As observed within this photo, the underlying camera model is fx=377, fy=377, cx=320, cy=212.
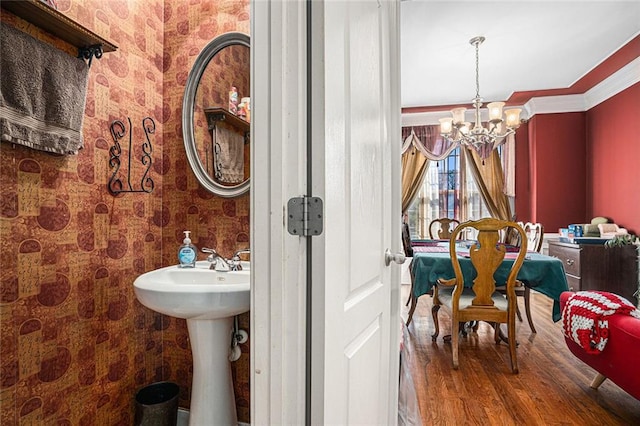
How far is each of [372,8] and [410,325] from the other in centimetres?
283

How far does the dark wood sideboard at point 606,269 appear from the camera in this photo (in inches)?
151

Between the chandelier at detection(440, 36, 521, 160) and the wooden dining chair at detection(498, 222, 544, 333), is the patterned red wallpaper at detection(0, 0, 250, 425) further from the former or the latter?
the chandelier at detection(440, 36, 521, 160)

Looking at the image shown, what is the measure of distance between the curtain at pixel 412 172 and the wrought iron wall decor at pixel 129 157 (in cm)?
459

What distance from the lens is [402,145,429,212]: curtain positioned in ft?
19.2

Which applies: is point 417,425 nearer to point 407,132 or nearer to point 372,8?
point 372,8

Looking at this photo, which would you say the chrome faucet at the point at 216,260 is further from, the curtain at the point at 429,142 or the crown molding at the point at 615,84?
the curtain at the point at 429,142

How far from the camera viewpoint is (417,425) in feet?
6.05

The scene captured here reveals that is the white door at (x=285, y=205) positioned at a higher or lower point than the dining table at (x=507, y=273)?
higher

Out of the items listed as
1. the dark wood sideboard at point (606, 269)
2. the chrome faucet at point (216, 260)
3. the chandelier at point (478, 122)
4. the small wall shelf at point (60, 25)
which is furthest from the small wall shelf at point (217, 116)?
the dark wood sideboard at point (606, 269)

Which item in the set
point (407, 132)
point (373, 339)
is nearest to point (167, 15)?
point (373, 339)

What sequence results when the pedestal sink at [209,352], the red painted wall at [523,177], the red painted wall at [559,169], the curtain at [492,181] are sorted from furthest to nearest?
1. the curtain at [492,181]
2. the red painted wall at [523,177]
3. the red painted wall at [559,169]
4. the pedestal sink at [209,352]

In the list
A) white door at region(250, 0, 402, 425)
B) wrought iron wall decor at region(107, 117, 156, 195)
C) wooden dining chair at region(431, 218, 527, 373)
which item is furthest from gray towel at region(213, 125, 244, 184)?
wooden dining chair at region(431, 218, 527, 373)

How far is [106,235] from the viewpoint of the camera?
1.57 metres

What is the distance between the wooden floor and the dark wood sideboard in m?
1.22
